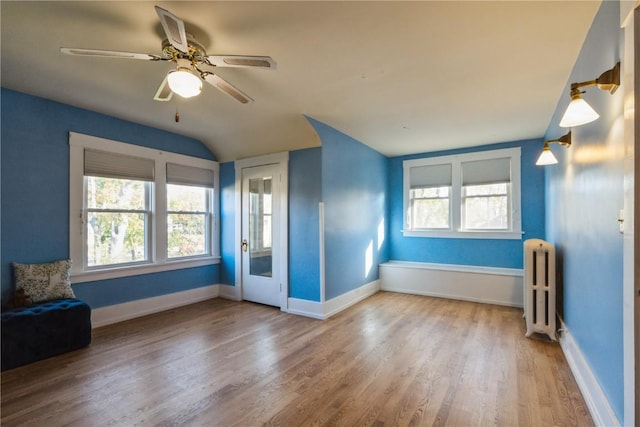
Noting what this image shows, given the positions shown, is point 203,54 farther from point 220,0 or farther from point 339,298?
point 339,298

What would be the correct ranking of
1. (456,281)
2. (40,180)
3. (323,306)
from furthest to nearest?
(456,281) < (323,306) < (40,180)

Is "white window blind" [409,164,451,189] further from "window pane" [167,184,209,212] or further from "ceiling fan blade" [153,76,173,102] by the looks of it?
"ceiling fan blade" [153,76,173,102]

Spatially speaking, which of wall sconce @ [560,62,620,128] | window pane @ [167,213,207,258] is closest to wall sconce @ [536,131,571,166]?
wall sconce @ [560,62,620,128]

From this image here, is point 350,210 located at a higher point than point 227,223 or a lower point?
higher

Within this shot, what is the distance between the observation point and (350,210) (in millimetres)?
4738

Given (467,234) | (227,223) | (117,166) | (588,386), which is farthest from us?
(467,234)

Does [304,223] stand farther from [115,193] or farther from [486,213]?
[486,213]

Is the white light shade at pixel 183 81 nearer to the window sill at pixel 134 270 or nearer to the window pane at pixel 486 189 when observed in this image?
the window sill at pixel 134 270

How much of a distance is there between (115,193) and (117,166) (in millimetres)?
361

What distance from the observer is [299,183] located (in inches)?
170

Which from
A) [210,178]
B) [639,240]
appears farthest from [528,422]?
[210,178]

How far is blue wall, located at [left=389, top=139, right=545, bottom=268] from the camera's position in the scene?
4.82m

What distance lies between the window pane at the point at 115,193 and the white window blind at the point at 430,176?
186 inches

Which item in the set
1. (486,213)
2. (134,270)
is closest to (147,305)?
(134,270)
